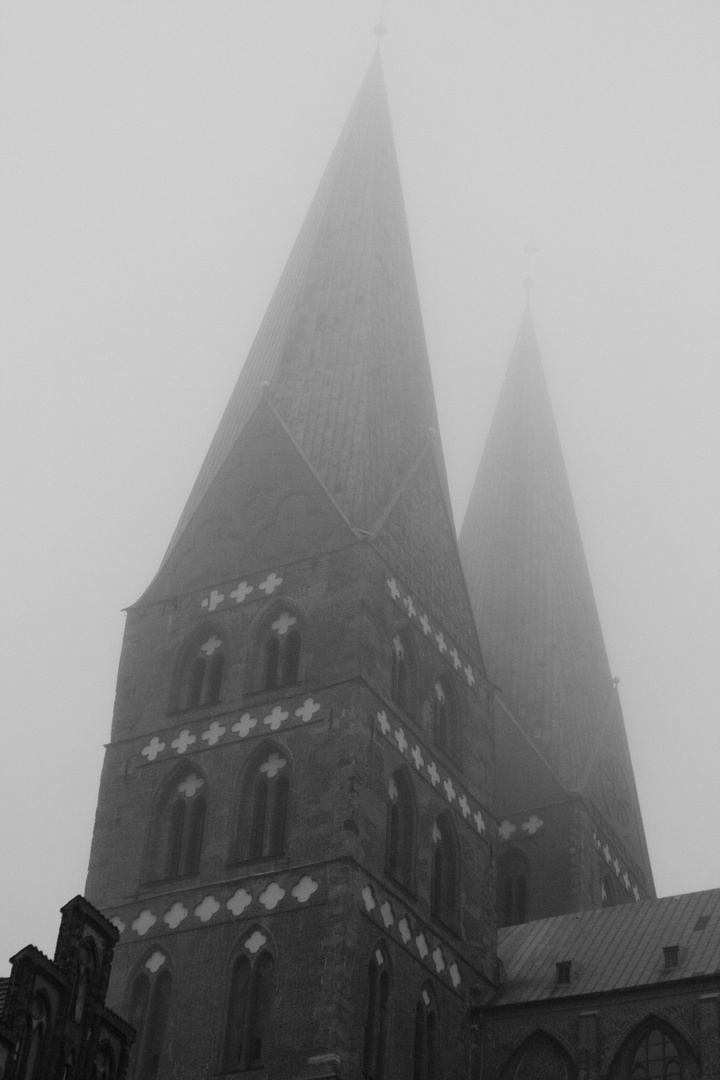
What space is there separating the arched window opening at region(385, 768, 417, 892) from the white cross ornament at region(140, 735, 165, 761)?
5.01 m

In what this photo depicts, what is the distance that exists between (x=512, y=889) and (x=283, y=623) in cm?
1108

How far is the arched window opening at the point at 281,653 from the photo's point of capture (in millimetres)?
38875

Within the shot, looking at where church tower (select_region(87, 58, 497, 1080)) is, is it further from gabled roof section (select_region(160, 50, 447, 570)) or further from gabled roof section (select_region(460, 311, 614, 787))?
gabled roof section (select_region(460, 311, 614, 787))

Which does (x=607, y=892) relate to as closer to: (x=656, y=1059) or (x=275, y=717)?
(x=656, y=1059)

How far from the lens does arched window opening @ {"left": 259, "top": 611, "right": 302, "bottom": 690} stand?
38.9m

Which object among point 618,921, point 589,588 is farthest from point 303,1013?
point 589,588

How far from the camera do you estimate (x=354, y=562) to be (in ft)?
130

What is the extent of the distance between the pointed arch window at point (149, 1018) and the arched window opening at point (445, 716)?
330 inches

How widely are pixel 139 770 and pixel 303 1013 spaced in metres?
7.53

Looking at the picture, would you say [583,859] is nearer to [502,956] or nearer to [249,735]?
[502,956]

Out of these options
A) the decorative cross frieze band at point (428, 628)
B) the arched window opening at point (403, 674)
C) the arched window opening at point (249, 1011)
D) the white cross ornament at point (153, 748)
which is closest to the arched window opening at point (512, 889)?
the decorative cross frieze band at point (428, 628)

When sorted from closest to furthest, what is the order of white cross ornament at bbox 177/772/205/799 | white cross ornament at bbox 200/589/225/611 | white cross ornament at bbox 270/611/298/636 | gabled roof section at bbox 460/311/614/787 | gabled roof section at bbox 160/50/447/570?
white cross ornament at bbox 177/772/205/799 < white cross ornament at bbox 270/611/298/636 < white cross ornament at bbox 200/589/225/611 < gabled roof section at bbox 160/50/447/570 < gabled roof section at bbox 460/311/614/787

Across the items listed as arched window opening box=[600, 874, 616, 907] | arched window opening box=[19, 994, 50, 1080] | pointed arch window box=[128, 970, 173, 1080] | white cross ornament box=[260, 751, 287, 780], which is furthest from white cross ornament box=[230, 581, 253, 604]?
arched window opening box=[19, 994, 50, 1080]

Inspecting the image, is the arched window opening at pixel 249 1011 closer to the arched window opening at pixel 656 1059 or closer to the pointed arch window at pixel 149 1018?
the pointed arch window at pixel 149 1018
